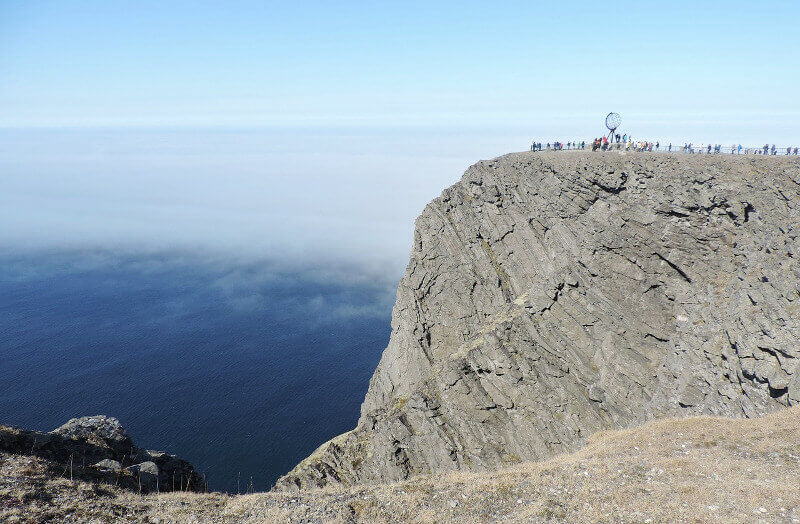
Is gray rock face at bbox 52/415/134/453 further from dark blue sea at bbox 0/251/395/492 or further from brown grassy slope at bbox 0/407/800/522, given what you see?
dark blue sea at bbox 0/251/395/492

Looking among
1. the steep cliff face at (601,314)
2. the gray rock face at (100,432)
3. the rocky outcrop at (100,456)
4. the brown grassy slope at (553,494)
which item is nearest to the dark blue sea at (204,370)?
the gray rock face at (100,432)

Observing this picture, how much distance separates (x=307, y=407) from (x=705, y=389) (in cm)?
9151

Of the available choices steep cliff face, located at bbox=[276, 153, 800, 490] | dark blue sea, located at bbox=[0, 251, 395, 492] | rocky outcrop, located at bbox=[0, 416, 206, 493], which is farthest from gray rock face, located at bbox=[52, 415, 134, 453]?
dark blue sea, located at bbox=[0, 251, 395, 492]

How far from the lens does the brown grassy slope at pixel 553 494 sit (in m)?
19.6

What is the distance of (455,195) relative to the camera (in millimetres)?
64250

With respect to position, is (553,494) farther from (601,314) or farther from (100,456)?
(100,456)

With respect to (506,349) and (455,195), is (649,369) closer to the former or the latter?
(506,349)

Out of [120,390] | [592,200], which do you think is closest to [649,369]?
[592,200]

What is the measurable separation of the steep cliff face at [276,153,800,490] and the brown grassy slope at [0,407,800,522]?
545cm

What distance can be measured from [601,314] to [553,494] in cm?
2051

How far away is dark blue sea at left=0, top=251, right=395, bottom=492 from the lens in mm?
94250

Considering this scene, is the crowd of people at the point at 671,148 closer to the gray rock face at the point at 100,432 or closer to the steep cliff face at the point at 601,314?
the steep cliff face at the point at 601,314

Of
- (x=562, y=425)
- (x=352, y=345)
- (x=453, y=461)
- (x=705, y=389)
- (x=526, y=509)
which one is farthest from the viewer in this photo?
(x=352, y=345)

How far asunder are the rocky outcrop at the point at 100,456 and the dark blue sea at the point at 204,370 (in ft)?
133
